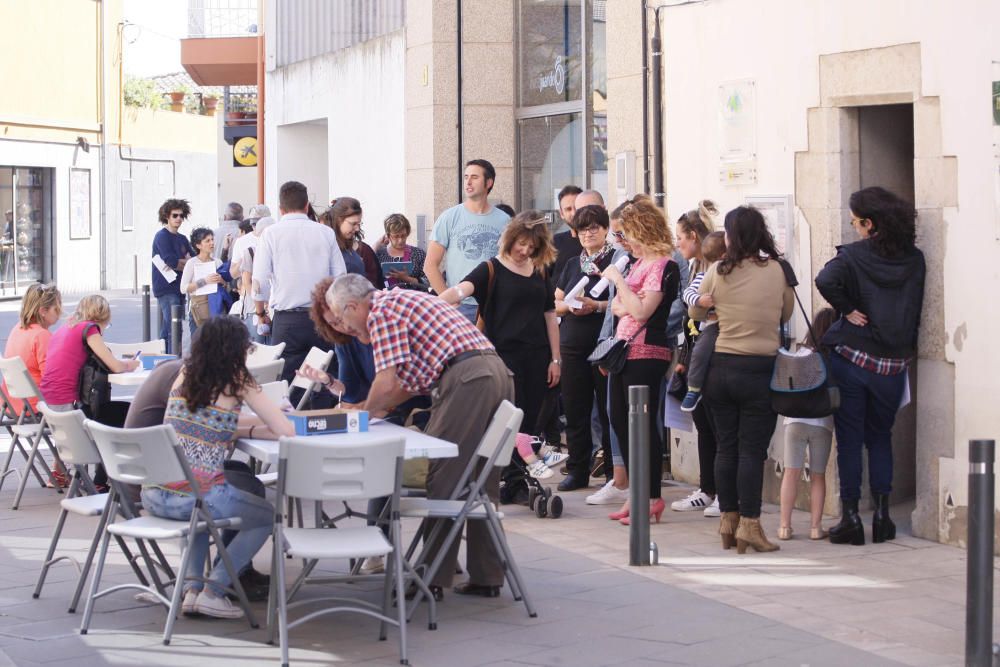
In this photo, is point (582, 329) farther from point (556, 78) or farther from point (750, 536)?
point (556, 78)

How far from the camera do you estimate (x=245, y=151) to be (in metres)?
24.6

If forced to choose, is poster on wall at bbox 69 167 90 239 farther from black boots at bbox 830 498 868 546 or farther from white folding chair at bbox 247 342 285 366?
black boots at bbox 830 498 868 546

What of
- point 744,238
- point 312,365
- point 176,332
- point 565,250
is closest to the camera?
point 744,238

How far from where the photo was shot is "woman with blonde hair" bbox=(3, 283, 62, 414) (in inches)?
371

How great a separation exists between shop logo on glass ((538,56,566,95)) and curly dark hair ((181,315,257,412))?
7617mm

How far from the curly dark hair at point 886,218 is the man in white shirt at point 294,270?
13.0 ft

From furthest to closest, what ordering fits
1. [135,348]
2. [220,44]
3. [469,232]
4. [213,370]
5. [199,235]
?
[220,44] < [199,235] < [135,348] < [469,232] < [213,370]

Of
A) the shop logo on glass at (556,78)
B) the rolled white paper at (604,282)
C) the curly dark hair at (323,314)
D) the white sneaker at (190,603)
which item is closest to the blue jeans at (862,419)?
the rolled white paper at (604,282)

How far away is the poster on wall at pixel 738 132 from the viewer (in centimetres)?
884

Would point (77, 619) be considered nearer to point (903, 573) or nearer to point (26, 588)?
point (26, 588)

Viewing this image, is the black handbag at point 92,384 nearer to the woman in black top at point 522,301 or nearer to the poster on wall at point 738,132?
the woman in black top at point 522,301

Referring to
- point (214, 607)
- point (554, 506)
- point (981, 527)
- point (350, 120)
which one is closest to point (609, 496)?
point (554, 506)

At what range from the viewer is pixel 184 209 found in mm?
15898

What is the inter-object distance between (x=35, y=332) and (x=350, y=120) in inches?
284
